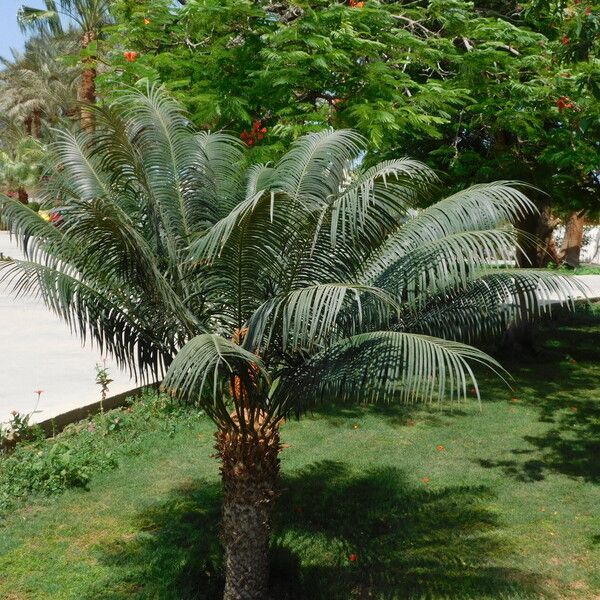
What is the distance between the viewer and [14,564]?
5711 millimetres

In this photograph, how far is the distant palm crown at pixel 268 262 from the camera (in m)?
4.83

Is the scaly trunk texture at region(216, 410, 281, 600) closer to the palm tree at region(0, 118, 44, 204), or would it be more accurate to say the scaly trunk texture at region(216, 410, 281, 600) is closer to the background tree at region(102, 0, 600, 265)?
the background tree at region(102, 0, 600, 265)

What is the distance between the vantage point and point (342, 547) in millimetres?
6180

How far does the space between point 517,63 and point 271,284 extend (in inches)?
234

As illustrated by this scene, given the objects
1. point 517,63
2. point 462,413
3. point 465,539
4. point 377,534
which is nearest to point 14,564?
point 377,534

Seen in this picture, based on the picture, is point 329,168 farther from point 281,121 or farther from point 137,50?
point 137,50

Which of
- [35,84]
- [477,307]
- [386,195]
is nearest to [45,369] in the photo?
[386,195]

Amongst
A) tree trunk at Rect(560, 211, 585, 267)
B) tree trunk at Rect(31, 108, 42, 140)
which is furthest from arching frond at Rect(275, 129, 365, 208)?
tree trunk at Rect(31, 108, 42, 140)

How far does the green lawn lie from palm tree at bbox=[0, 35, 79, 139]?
37.9 meters

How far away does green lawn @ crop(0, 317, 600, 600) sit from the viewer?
5559 mm

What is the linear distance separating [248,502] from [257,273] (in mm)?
1483

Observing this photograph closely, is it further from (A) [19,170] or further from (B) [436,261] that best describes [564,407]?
(A) [19,170]

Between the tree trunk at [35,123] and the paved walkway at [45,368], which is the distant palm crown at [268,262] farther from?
the tree trunk at [35,123]

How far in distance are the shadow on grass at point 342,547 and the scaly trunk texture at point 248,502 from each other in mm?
452
